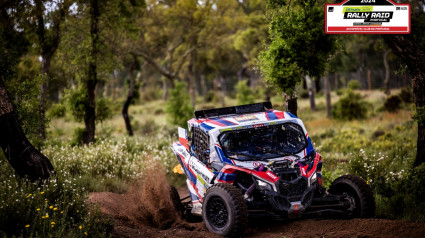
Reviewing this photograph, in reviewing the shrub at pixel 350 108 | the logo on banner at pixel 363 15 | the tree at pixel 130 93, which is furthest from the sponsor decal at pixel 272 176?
the tree at pixel 130 93

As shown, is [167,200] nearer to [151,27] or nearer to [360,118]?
[360,118]

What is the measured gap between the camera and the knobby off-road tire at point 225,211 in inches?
264

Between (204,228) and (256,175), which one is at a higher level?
(256,175)

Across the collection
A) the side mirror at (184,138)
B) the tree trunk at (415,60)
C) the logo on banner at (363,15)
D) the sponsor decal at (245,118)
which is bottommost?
the side mirror at (184,138)

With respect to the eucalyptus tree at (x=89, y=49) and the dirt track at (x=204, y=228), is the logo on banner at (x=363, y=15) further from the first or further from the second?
the eucalyptus tree at (x=89, y=49)

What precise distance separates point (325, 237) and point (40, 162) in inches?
221

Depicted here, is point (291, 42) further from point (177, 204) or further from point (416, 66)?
point (177, 204)

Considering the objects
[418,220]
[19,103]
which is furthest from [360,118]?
[19,103]

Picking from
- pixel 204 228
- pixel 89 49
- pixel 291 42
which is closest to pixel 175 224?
pixel 204 228

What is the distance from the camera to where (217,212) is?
7297mm

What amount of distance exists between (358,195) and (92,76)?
1409cm

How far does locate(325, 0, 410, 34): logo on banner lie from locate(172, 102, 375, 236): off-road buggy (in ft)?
11.7

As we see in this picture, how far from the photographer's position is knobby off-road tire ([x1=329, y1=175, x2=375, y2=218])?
750 cm

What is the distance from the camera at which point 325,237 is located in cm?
651
